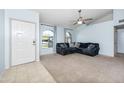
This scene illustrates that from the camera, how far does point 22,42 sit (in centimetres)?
350

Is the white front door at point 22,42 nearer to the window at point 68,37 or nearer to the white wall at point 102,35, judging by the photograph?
the window at point 68,37

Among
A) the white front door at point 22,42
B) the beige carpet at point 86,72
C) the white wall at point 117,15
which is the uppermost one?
the white wall at point 117,15

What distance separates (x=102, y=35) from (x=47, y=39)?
412 cm

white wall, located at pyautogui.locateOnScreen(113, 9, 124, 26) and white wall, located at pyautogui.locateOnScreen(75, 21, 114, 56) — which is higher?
white wall, located at pyautogui.locateOnScreen(113, 9, 124, 26)

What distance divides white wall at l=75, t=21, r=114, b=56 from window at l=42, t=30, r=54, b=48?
9.93 ft

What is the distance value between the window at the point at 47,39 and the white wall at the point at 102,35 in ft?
9.93

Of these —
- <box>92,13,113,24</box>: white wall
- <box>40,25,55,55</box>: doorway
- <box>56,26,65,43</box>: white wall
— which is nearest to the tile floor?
<box>40,25,55,55</box>: doorway

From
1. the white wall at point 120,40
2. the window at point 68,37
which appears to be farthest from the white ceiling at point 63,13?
the window at point 68,37

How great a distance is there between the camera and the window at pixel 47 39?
6.43 metres

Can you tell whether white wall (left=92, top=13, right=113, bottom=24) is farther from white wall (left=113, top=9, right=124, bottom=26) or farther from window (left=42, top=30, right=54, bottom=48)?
window (left=42, top=30, right=54, bottom=48)

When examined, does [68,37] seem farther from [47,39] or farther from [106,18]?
[106,18]

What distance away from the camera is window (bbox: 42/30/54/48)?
643cm
